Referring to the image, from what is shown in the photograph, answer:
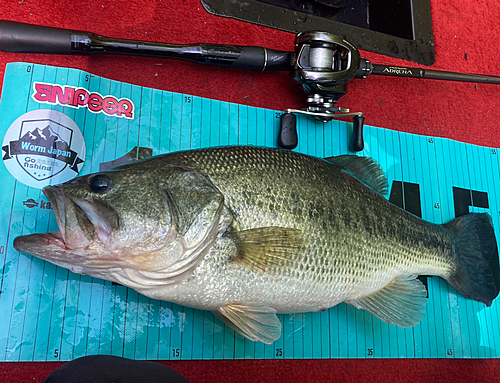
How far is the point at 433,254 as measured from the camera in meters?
1.62

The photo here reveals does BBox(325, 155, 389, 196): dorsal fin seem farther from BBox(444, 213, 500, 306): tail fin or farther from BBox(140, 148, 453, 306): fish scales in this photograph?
BBox(444, 213, 500, 306): tail fin

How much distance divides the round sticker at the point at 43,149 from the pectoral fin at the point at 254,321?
82 centimetres

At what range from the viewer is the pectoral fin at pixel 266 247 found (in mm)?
1202

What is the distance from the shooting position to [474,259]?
174 cm

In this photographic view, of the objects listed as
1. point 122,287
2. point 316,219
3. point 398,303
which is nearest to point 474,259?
point 398,303

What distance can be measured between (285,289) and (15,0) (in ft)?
5.51

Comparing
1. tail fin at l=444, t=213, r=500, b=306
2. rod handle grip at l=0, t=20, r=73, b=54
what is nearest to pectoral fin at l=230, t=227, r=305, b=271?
tail fin at l=444, t=213, r=500, b=306

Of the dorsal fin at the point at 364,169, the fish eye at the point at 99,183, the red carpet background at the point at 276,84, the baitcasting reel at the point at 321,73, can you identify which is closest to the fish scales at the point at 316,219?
the dorsal fin at the point at 364,169

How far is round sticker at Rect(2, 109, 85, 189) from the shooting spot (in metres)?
1.43

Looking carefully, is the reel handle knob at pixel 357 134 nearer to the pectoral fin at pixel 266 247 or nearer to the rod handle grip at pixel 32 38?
the pectoral fin at pixel 266 247

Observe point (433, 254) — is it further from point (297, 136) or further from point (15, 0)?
point (15, 0)

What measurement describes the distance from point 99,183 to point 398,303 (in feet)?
4.16

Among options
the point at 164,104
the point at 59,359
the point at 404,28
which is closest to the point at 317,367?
the point at 59,359

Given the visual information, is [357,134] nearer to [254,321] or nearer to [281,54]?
[281,54]
